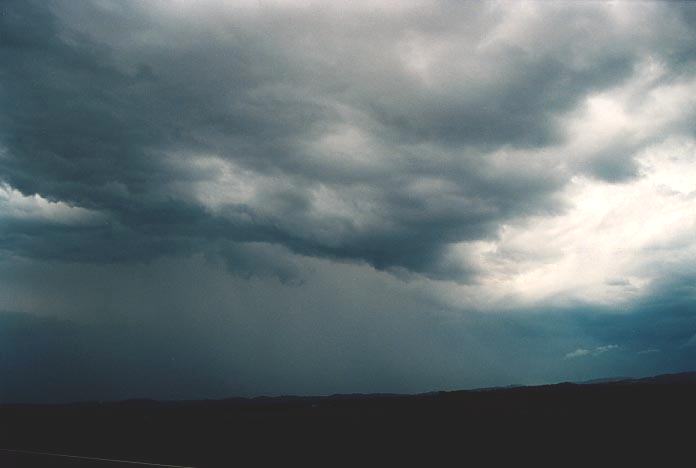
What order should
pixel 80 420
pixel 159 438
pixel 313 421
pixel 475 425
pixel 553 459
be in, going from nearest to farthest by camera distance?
pixel 553 459
pixel 475 425
pixel 159 438
pixel 313 421
pixel 80 420

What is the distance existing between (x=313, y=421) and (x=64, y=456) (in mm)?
12926

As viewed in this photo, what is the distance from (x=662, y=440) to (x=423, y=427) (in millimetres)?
10314

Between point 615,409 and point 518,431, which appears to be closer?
point 518,431

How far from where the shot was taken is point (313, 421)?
2917cm

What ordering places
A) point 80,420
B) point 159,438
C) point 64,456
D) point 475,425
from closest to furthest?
1. point 64,456
2. point 475,425
3. point 159,438
4. point 80,420

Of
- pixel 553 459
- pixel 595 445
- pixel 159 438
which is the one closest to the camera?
pixel 553 459

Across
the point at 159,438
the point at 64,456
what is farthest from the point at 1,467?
the point at 159,438

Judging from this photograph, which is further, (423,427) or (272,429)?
Answer: (272,429)

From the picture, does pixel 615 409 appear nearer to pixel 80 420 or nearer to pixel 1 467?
pixel 1 467

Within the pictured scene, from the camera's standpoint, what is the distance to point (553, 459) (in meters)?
16.1

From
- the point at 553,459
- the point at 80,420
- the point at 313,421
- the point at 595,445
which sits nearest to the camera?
the point at 553,459

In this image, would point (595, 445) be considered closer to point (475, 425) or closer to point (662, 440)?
point (662, 440)

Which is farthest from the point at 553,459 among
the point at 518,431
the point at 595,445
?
the point at 518,431

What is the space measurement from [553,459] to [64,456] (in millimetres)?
19570
